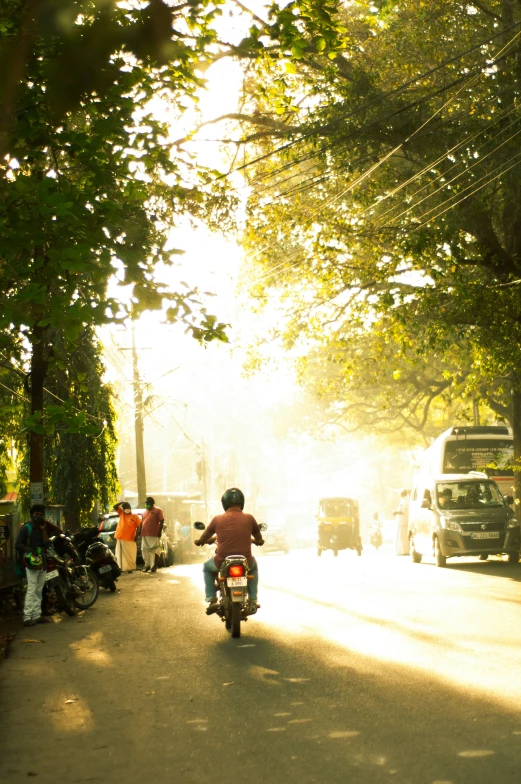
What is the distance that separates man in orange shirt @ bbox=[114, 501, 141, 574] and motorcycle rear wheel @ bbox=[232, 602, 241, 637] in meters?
10.7

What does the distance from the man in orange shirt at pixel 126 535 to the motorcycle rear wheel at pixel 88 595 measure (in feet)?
19.0

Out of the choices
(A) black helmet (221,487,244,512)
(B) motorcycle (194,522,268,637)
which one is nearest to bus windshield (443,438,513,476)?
(A) black helmet (221,487,244,512)

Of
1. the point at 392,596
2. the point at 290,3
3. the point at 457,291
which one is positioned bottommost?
the point at 392,596

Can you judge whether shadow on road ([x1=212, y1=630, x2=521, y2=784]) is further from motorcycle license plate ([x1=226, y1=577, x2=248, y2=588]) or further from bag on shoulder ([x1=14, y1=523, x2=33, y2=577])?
bag on shoulder ([x1=14, y1=523, x2=33, y2=577])

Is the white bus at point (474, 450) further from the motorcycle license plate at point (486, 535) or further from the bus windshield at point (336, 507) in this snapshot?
the bus windshield at point (336, 507)

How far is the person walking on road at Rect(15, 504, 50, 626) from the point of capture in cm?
1369

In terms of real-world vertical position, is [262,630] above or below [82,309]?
below

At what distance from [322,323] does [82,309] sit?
16867 mm

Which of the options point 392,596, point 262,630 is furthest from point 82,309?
point 392,596

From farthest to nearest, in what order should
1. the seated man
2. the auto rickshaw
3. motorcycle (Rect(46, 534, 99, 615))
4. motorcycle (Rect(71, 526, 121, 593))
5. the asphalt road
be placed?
the auto rickshaw < the seated man < motorcycle (Rect(71, 526, 121, 593)) < motorcycle (Rect(46, 534, 99, 615)) < the asphalt road

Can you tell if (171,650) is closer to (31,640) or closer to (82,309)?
(31,640)

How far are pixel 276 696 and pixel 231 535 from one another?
377 centimetres

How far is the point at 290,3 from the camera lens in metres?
10.6

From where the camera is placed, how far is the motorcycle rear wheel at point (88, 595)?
1538 centimetres
